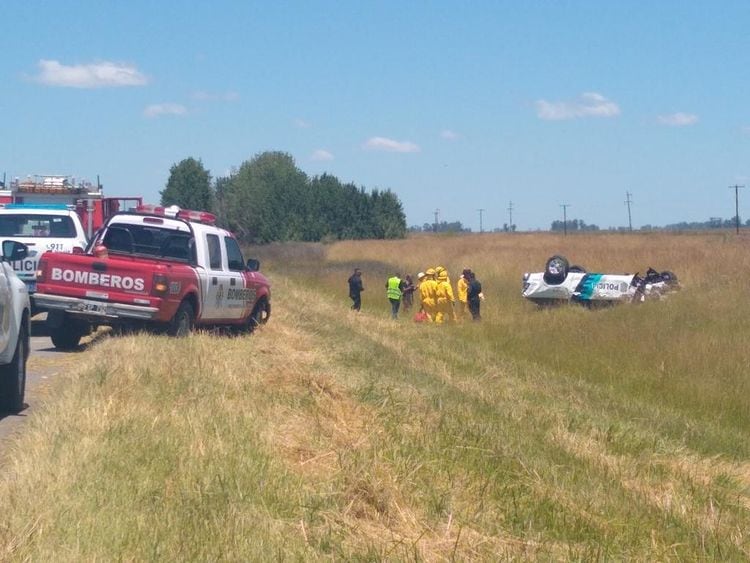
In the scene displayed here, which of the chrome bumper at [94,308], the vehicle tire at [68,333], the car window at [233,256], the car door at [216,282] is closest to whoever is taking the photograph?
the chrome bumper at [94,308]

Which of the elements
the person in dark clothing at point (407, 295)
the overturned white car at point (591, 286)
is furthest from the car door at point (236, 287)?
the person in dark clothing at point (407, 295)

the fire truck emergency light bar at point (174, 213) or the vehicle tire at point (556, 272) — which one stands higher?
the fire truck emergency light bar at point (174, 213)

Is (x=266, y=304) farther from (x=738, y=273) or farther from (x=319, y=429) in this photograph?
(x=738, y=273)

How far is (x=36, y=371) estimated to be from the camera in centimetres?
1313

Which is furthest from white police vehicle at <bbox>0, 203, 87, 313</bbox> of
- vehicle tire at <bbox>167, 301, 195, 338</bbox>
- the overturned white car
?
the overturned white car

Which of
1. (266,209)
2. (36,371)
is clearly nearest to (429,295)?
(36,371)

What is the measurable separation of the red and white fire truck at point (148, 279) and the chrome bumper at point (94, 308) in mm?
12

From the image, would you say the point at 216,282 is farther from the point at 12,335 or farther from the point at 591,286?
the point at 591,286

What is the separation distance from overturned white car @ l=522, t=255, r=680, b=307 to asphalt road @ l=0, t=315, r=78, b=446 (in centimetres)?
1534

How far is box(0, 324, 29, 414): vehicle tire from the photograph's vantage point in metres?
9.80

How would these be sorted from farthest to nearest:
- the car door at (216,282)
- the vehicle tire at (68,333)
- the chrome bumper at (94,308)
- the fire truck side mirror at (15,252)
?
the car door at (216,282) < the vehicle tire at (68,333) < the chrome bumper at (94,308) < the fire truck side mirror at (15,252)

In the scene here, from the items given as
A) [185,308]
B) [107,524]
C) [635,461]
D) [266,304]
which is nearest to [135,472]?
[107,524]

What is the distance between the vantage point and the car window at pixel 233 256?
55.6ft

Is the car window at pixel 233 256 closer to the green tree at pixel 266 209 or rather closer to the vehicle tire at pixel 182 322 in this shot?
the vehicle tire at pixel 182 322
